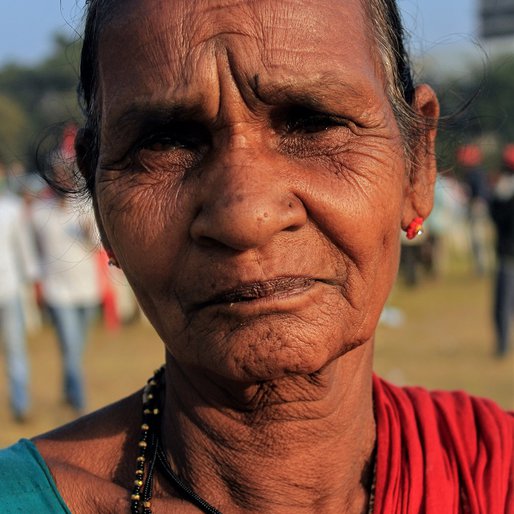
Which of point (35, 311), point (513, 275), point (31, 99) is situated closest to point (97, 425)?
point (513, 275)

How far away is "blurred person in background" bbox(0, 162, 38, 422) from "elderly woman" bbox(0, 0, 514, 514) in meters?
6.37

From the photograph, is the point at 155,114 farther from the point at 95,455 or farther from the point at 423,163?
the point at 95,455

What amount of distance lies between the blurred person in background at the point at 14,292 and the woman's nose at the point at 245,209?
6912mm

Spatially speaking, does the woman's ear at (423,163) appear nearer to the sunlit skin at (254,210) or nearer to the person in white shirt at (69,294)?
the sunlit skin at (254,210)

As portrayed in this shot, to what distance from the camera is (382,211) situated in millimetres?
1846

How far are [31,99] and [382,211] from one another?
4566cm

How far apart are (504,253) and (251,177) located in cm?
866

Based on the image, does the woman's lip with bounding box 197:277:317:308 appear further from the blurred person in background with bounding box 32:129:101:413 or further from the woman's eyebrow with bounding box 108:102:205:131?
the blurred person in background with bounding box 32:129:101:413

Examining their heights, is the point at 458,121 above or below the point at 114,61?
above

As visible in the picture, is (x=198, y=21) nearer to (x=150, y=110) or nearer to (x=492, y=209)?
(x=150, y=110)

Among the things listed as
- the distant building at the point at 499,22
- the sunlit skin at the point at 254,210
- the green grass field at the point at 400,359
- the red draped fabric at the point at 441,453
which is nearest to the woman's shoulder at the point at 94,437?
the sunlit skin at the point at 254,210

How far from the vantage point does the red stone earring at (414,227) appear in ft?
6.93

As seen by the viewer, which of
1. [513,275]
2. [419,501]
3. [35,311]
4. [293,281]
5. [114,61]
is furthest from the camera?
[35,311]

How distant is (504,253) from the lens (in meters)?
9.91
